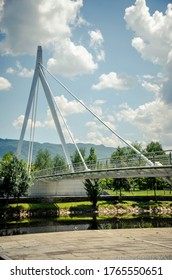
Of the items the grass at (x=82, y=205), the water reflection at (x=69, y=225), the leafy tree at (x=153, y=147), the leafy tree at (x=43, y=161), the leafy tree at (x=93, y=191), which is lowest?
the water reflection at (x=69, y=225)

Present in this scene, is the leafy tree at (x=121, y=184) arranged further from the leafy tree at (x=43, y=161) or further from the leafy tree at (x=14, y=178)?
the leafy tree at (x=43, y=161)

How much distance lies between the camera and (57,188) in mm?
44625

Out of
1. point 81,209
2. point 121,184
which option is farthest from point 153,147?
point 81,209

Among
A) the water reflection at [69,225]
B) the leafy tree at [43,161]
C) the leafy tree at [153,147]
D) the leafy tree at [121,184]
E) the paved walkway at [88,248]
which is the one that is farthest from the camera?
the leafy tree at [43,161]

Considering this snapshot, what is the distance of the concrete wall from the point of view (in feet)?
143

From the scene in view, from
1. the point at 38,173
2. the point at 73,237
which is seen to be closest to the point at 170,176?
the point at 73,237

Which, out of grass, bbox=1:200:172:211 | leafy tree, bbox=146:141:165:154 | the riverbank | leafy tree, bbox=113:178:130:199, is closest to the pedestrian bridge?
grass, bbox=1:200:172:211

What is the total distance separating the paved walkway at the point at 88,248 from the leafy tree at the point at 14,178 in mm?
20606

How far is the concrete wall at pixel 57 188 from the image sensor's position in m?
43.6

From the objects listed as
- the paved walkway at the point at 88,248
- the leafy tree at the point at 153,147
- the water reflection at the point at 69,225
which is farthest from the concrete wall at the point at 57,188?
the paved walkway at the point at 88,248

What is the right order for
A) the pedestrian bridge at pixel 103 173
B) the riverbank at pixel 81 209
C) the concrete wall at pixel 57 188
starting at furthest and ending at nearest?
the concrete wall at pixel 57 188 < the riverbank at pixel 81 209 < the pedestrian bridge at pixel 103 173

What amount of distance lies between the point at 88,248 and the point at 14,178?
24479 millimetres

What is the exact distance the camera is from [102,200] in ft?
140
